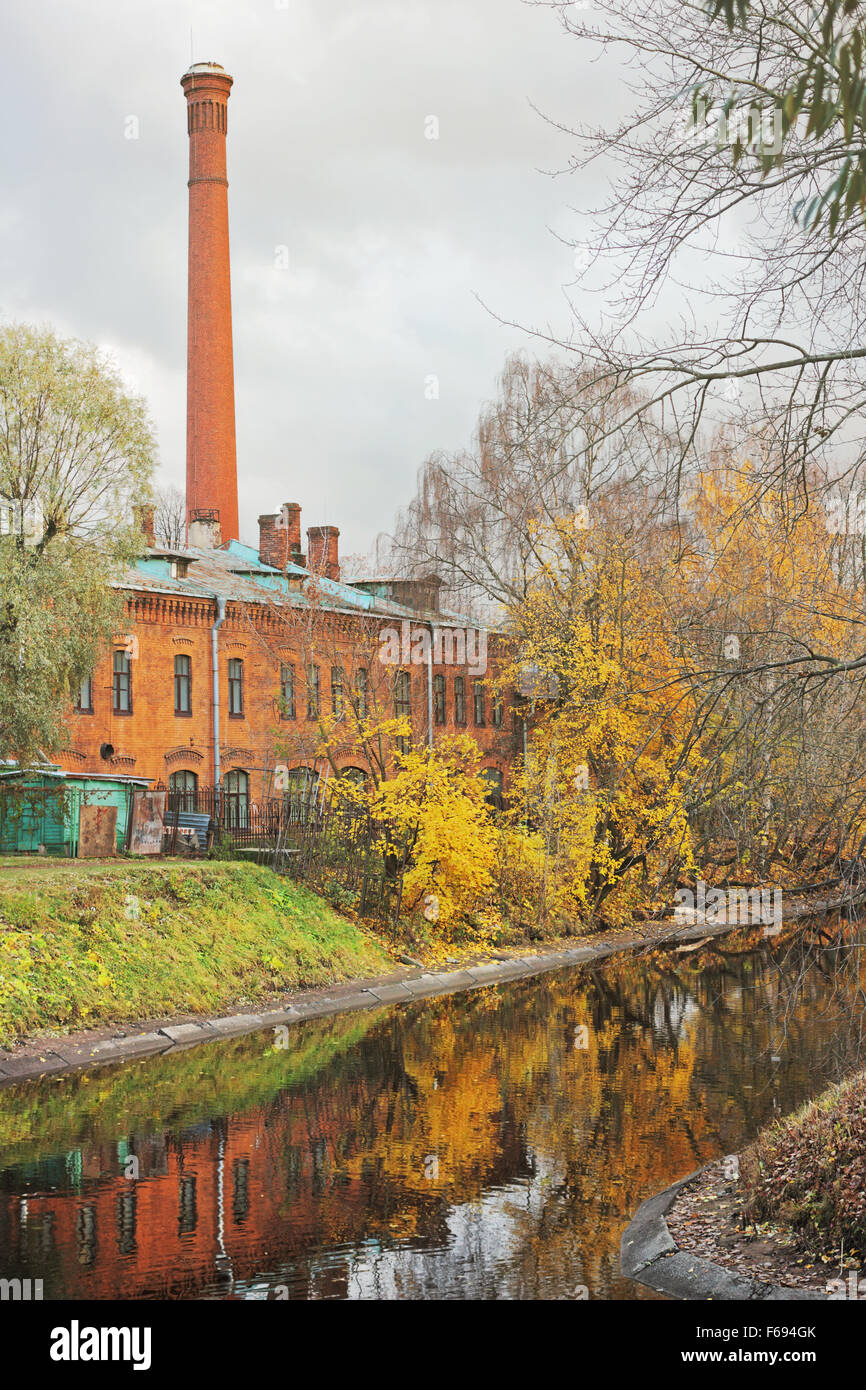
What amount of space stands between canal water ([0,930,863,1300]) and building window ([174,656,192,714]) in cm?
1748

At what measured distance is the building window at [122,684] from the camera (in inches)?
1453

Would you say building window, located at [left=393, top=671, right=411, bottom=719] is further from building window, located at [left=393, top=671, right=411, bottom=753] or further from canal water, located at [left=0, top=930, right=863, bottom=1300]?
canal water, located at [left=0, top=930, right=863, bottom=1300]

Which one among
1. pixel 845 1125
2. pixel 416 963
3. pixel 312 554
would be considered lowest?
pixel 416 963

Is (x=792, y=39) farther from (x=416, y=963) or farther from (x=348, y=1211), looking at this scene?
(x=416, y=963)

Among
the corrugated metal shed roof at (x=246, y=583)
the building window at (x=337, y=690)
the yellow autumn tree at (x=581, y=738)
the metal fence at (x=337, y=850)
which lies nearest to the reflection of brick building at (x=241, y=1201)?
the metal fence at (x=337, y=850)

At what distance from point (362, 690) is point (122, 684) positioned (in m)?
8.01

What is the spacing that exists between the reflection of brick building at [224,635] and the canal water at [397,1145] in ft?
42.5

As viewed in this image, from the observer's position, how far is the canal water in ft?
32.6

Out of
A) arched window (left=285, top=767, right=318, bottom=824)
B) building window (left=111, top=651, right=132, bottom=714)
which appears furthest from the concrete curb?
building window (left=111, top=651, right=132, bottom=714)

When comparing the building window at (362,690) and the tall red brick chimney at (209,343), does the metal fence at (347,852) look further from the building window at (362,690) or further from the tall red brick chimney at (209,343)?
the tall red brick chimney at (209,343)

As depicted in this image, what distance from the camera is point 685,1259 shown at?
945 cm

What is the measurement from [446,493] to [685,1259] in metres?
31.9

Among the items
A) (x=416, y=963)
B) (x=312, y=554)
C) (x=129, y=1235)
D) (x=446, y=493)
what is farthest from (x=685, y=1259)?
(x=312, y=554)

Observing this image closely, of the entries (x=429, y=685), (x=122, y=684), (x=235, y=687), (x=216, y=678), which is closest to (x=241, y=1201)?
(x=122, y=684)
